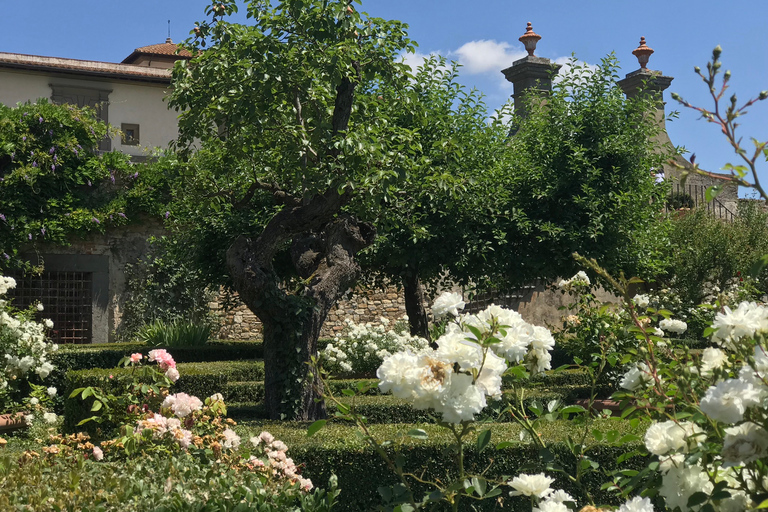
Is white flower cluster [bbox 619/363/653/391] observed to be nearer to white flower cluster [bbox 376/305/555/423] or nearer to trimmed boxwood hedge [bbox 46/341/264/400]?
white flower cluster [bbox 376/305/555/423]

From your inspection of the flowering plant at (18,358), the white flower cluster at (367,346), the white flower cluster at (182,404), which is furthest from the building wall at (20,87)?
the white flower cluster at (182,404)

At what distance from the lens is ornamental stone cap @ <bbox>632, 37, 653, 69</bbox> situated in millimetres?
21000

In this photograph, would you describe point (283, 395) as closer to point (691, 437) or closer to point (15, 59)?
point (691, 437)

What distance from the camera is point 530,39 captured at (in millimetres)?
18906

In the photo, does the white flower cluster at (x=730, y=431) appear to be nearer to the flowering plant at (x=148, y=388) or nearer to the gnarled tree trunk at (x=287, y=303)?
the flowering plant at (x=148, y=388)

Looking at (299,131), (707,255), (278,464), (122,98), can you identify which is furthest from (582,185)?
(122,98)

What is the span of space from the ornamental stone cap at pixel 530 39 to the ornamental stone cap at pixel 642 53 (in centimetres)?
379

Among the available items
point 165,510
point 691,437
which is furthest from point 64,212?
point 691,437

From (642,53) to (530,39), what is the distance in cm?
413

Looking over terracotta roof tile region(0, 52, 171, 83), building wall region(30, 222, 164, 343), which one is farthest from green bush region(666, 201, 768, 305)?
terracotta roof tile region(0, 52, 171, 83)

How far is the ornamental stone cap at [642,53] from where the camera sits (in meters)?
21.0

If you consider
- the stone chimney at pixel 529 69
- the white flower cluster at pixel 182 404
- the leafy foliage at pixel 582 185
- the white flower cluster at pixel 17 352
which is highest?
the stone chimney at pixel 529 69

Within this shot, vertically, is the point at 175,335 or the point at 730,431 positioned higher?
the point at 730,431

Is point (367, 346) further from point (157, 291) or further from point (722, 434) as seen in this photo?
point (722, 434)
